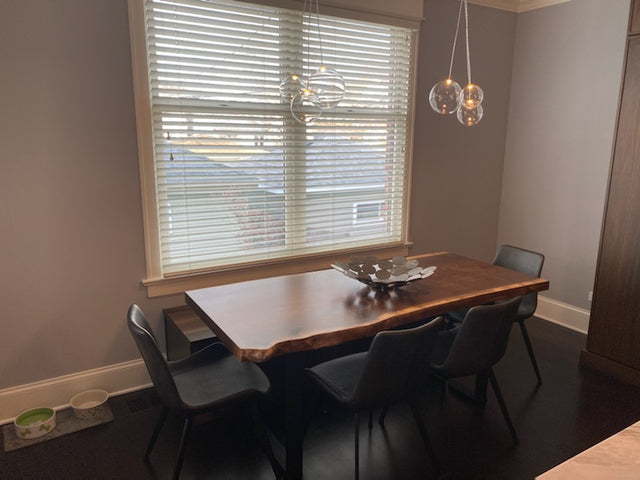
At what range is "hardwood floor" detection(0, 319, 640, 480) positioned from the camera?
2.21m

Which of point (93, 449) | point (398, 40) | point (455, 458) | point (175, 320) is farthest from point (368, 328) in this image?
point (398, 40)

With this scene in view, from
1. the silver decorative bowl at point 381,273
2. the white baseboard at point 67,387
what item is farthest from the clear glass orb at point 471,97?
the white baseboard at point 67,387

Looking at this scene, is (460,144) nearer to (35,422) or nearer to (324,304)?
(324,304)

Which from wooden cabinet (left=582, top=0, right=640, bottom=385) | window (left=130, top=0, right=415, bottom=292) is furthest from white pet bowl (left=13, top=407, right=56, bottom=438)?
wooden cabinet (left=582, top=0, right=640, bottom=385)

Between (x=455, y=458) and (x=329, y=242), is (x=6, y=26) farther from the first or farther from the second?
(x=455, y=458)

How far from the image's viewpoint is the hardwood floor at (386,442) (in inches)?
87.1

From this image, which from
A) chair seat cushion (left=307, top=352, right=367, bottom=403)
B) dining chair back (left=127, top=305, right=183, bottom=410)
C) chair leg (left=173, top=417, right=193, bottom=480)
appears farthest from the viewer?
chair seat cushion (left=307, top=352, right=367, bottom=403)

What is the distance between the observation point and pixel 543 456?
233 centimetres

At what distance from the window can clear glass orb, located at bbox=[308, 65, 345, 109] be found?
929 millimetres

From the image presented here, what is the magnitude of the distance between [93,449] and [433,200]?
301 cm

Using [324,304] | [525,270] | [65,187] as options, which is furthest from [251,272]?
[525,270]

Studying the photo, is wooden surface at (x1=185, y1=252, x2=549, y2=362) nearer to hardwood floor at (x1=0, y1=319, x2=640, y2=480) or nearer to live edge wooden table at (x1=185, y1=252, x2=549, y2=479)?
live edge wooden table at (x1=185, y1=252, x2=549, y2=479)

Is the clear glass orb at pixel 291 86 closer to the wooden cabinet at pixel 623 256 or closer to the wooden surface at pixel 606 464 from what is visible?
the wooden surface at pixel 606 464

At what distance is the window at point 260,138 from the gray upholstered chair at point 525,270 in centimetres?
92
